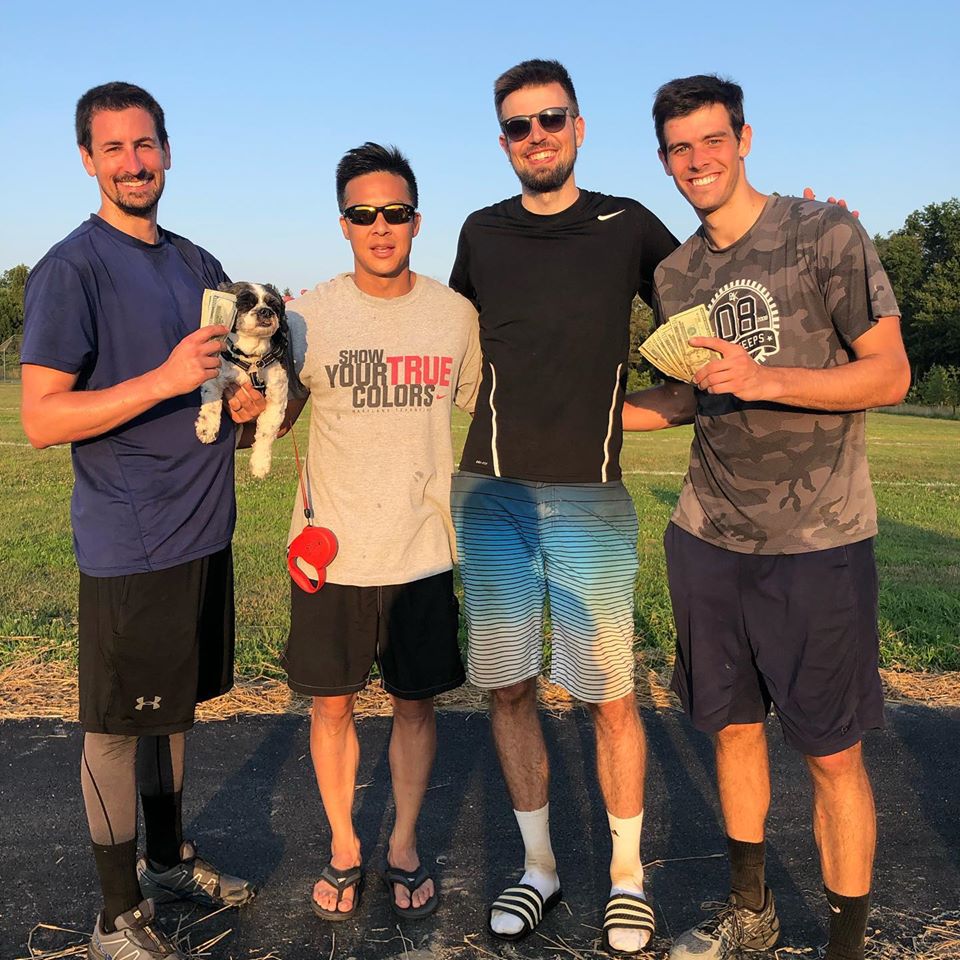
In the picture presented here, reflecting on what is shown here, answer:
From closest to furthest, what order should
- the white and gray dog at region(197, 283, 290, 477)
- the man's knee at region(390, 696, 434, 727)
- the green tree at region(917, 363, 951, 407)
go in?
the white and gray dog at region(197, 283, 290, 477)
the man's knee at region(390, 696, 434, 727)
the green tree at region(917, 363, 951, 407)

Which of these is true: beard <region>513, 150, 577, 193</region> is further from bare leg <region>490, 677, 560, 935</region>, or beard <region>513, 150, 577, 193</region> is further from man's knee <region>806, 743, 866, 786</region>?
man's knee <region>806, 743, 866, 786</region>

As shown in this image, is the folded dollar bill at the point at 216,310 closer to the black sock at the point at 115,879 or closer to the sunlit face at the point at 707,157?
the sunlit face at the point at 707,157

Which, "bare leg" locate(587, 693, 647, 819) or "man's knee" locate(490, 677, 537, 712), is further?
"man's knee" locate(490, 677, 537, 712)

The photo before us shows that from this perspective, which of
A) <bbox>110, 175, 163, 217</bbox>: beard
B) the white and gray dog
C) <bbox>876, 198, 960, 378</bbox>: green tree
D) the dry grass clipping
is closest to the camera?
<bbox>110, 175, 163, 217</bbox>: beard

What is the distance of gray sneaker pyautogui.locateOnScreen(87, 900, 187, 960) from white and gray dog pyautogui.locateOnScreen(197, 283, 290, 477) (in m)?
1.82

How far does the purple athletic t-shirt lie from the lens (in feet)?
10.8

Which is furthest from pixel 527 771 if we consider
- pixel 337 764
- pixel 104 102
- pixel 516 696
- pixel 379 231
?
pixel 104 102

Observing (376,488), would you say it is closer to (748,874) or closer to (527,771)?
(527,771)

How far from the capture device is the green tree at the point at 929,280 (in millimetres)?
72375

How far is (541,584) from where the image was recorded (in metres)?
4.04

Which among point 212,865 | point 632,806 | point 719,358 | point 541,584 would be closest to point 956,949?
point 632,806

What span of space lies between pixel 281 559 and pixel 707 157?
7.77 m

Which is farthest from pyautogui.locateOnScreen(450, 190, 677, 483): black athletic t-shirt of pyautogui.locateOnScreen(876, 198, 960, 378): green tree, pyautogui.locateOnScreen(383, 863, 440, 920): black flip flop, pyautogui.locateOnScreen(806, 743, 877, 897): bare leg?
pyautogui.locateOnScreen(876, 198, 960, 378): green tree

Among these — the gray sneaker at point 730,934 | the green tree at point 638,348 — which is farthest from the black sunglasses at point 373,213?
the gray sneaker at point 730,934
